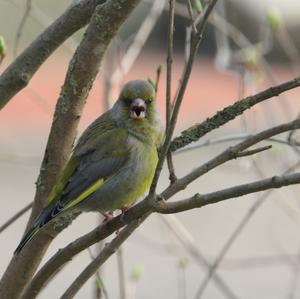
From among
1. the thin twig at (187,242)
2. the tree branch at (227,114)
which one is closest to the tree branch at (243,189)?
the tree branch at (227,114)

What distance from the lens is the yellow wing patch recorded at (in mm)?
3140

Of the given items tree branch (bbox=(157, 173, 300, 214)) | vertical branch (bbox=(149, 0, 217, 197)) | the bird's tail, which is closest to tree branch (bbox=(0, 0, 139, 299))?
the bird's tail

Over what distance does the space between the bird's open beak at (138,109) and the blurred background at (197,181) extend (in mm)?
334

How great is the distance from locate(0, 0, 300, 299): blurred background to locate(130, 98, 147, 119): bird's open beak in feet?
1.09

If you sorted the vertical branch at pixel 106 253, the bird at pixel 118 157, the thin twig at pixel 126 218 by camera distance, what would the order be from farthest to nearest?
the bird at pixel 118 157 → the vertical branch at pixel 106 253 → the thin twig at pixel 126 218

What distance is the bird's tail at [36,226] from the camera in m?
2.68

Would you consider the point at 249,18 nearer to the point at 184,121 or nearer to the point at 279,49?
the point at 279,49

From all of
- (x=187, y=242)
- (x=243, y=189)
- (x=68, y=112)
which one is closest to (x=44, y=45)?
(x=68, y=112)

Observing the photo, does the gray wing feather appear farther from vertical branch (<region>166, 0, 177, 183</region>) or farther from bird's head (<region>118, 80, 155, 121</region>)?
vertical branch (<region>166, 0, 177, 183</region>)

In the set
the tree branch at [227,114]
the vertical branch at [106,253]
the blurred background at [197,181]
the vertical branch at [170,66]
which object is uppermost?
the blurred background at [197,181]

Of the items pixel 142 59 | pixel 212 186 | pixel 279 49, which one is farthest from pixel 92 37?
pixel 279 49

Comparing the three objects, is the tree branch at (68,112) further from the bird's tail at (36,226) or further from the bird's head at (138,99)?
the bird's head at (138,99)

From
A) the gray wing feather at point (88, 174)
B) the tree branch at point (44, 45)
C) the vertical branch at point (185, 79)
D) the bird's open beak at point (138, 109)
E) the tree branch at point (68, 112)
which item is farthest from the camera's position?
the bird's open beak at point (138, 109)

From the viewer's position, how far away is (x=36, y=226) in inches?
108
